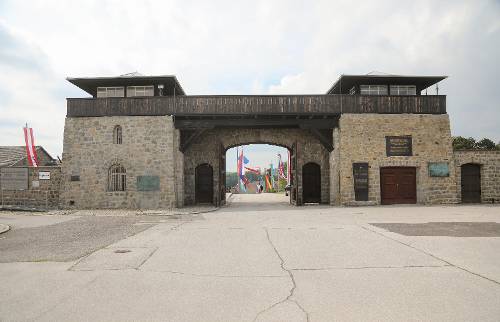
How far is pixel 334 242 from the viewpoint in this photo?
304 inches

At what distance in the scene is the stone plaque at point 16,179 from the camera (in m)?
17.8

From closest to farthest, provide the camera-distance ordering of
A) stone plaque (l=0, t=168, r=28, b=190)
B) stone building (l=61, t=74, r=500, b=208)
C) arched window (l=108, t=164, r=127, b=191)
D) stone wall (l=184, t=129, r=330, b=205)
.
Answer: stone building (l=61, t=74, r=500, b=208) → arched window (l=108, t=164, r=127, b=191) → stone plaque (l=0, t=168, r=28, b=190) → stone wall (l=184, t=129, r=330, b=205)

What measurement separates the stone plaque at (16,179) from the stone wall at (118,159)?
89.9 inches

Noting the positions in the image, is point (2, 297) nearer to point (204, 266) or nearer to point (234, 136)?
point (204, 266)

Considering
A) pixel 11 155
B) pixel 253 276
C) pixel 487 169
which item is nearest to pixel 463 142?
pixel 487 169

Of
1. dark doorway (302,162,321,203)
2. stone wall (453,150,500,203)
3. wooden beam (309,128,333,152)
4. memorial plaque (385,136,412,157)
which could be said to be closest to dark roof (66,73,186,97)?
wooden beam (309,128,333,152)

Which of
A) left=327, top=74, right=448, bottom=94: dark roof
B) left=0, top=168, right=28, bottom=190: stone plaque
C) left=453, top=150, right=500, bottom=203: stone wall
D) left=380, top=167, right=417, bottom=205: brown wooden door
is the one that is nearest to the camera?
left=0, top=168, right=28, bottom=190: stone plaque

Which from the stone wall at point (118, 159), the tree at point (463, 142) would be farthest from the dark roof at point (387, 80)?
the tree at point (463, 142)

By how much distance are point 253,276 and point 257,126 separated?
14159 millimetres

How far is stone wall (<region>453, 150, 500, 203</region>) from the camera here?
60.3ft

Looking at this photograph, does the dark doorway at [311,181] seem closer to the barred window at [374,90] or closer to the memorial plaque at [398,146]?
the memorial plaque at [398,146]

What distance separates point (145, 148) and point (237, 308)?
15058 mm

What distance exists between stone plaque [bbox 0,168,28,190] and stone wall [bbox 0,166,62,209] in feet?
0.61

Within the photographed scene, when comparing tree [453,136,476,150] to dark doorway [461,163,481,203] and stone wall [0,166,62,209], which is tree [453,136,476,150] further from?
stone wall [0,166,62,209]
